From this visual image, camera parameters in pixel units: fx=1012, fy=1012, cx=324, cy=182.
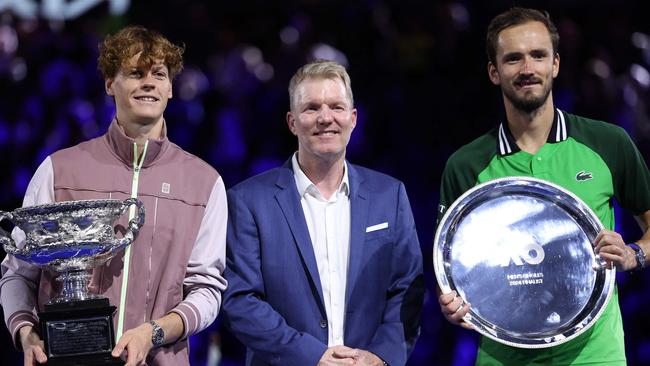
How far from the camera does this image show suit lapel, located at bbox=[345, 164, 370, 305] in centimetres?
302

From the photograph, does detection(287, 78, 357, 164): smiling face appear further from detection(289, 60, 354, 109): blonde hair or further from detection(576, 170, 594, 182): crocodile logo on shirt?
detection(576, 170, 594, 182): crocodile logo on shirt

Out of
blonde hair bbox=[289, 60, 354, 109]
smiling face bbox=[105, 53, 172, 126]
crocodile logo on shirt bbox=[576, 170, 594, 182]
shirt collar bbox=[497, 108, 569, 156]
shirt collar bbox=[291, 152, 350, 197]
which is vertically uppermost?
blonde hair bbox=[289, 60, 354, 109]

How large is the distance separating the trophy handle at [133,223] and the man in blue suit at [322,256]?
39 cm

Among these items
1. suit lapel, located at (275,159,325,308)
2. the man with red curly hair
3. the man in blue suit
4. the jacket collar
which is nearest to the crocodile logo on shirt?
the man in blue suit

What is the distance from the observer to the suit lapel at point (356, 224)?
3.02m

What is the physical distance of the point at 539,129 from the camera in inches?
125

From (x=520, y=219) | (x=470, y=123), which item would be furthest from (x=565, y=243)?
(x=470, y=123)

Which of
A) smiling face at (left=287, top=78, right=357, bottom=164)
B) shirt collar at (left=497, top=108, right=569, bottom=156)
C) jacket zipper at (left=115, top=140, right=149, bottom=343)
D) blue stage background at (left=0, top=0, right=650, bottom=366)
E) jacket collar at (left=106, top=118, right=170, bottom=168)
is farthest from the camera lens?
blue stage background at (left=0, top=0, right=650, bottom=366)

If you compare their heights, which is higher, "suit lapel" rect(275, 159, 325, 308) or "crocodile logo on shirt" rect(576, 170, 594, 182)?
"crocodile logo on shirt" rect(576, 170, 594, 182)

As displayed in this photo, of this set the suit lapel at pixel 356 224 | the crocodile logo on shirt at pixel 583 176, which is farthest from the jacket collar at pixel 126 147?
the crocodile logo on shirt at pixel 583 176

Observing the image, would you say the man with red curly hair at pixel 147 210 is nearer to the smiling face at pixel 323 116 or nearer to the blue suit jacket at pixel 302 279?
the blue suit jacket at pixel 302 279

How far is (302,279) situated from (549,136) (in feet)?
2.94

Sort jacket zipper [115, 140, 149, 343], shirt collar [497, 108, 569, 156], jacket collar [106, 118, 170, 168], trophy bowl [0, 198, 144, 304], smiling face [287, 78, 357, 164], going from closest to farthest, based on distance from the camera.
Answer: trophy bowl [0, 198, 144, 304] → jacket zipper [115, 140, 149, 343] → jacket collar [106, 118, 170, 168] → smiling face [287, 78, 357, 164] → shirt collar [497, 108, 569, 156]

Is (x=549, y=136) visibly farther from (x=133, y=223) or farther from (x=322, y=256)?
(x=133, y=223)
